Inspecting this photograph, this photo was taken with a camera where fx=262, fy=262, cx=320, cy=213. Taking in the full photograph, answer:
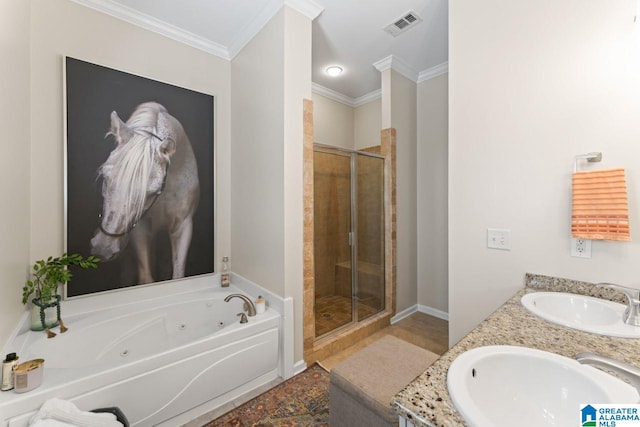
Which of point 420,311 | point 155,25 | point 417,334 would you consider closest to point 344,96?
point 155,25

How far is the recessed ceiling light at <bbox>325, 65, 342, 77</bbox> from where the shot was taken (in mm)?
3006

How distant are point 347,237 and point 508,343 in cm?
190

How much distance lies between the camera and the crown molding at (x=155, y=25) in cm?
202

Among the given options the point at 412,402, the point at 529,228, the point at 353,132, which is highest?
the point at 353,132

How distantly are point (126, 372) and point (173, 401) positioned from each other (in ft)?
1.09

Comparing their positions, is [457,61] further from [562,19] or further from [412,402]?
[412,402]

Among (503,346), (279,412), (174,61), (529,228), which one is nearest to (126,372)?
(279,412)

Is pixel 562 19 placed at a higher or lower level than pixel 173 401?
higher

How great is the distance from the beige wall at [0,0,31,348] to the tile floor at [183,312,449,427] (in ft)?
4.66

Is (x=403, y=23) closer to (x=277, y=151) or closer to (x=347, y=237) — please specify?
(x=277, y=151)

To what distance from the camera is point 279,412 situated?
5.39ft

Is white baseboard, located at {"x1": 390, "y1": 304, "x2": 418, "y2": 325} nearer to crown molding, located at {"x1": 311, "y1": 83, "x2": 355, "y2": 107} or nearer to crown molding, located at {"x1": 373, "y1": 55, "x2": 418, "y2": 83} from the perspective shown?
crown molding, located at {"x1": 373, "y1": 55, "x2": 418, "y2": 83}

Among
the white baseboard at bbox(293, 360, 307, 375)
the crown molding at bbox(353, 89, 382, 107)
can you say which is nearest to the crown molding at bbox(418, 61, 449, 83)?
the crown molding at bbox(353, 89, 382, 107)

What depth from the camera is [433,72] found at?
3023mm
